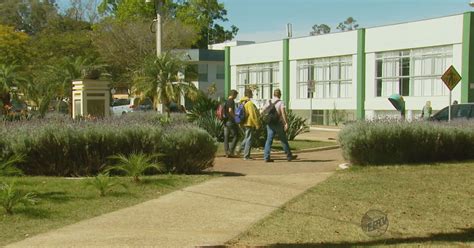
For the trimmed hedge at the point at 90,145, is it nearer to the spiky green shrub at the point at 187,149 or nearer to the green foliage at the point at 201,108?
the spiky green shrub at the point at 187,149

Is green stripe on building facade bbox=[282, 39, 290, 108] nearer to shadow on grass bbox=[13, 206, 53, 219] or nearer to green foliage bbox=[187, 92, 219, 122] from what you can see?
green foliage bbox=[187, 92, 219, 122]

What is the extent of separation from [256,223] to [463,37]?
27053mm

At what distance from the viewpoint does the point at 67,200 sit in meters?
9.16

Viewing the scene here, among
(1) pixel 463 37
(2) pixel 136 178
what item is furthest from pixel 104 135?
(1) pixel 463 37

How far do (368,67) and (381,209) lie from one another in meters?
30.4

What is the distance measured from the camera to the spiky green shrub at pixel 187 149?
1168cm

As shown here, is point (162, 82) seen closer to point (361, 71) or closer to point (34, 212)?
point (34, 212)

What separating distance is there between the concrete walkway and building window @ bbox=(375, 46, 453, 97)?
2341 centimetres

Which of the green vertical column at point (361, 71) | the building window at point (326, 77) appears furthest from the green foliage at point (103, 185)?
the green vertical column at point (361, 71)

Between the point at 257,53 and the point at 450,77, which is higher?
the point at 257,53

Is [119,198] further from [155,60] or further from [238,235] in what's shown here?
[155,60]

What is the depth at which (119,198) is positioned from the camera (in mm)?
9406

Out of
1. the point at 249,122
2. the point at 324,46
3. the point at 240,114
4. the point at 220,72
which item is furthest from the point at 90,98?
the point at 220,72

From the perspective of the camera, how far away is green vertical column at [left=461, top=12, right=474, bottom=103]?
3159cm
